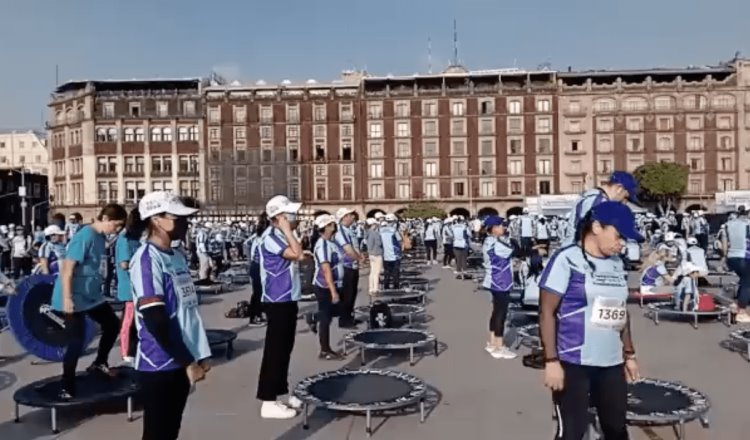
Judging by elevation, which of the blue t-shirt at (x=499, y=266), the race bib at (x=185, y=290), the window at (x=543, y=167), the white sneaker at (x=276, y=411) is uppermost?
the window at (x=543, y=167)

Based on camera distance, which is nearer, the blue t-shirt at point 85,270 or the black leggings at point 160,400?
the black leggings at point 160,400

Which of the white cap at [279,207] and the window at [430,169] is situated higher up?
the window at [430,169]

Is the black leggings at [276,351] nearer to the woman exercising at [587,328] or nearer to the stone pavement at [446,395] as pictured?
the stone pavement at [446,395]

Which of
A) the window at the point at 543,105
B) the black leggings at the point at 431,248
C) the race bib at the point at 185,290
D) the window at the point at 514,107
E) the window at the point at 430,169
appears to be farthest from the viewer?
the window at the point at 430,169

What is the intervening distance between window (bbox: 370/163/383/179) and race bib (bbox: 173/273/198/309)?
68.9 meters

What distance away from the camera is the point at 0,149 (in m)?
102

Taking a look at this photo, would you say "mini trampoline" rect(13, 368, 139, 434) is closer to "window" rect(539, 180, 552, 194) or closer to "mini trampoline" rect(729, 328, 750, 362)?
"mini trampoline" rect(729, 328, 750, 362)

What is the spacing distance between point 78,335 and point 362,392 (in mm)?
2578

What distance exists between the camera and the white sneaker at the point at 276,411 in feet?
21.5

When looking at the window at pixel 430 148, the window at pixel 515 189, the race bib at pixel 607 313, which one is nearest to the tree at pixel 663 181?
the window at pixel 515 189

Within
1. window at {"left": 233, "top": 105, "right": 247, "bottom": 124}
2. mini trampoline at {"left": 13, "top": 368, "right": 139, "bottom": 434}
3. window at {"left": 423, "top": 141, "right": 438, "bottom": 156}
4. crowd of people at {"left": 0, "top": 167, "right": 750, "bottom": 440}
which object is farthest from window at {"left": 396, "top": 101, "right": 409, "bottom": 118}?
mini trampoline at {"left": 13, "top": 368, "right": 139, "bottom": 434}

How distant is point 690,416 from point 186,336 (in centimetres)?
381

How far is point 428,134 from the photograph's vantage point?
72.6 meters

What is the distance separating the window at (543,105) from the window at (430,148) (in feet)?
34.5
